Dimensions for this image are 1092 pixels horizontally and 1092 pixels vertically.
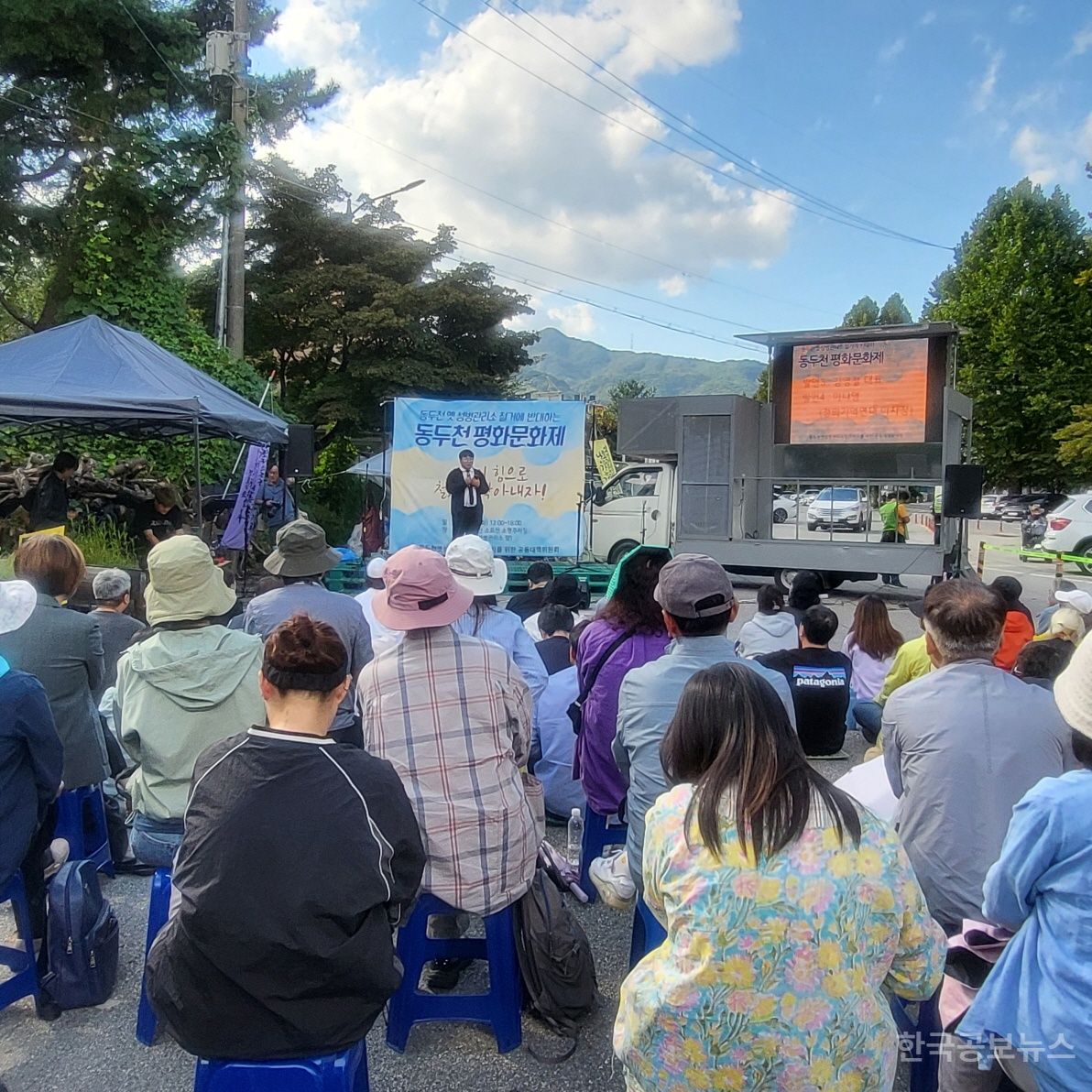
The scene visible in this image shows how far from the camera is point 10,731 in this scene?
2.35 m

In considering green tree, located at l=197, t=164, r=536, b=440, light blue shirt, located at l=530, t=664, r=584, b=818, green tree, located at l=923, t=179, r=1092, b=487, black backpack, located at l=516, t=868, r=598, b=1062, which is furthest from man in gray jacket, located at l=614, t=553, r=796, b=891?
green tree, located at l=923, t=179, r=1092, b=487

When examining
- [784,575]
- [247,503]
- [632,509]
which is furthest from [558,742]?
[632,509]

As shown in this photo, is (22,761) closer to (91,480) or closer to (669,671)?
(669,671)

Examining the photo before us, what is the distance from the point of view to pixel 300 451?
35.2 ft

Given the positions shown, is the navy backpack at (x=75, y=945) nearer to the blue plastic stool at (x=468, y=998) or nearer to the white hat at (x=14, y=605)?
the white hat at (x=14, y=605)

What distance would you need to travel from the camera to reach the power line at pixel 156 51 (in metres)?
11.6

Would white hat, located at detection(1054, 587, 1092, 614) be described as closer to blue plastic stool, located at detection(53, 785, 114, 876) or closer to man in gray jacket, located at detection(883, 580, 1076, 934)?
man in gray jacket, located at detection(883, 580, 1076, 934)

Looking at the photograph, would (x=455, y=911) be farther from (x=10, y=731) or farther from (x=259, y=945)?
(x=10, y=731)

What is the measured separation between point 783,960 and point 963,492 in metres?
10.4

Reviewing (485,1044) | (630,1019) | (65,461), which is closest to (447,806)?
(485,1044)

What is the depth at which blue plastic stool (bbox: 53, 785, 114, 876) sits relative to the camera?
3.15 metres

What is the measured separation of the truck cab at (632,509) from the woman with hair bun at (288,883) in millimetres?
11252

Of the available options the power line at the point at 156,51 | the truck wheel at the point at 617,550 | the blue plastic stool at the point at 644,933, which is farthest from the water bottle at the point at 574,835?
the power line at the point at 156,51

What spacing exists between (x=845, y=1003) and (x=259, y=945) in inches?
43.4
